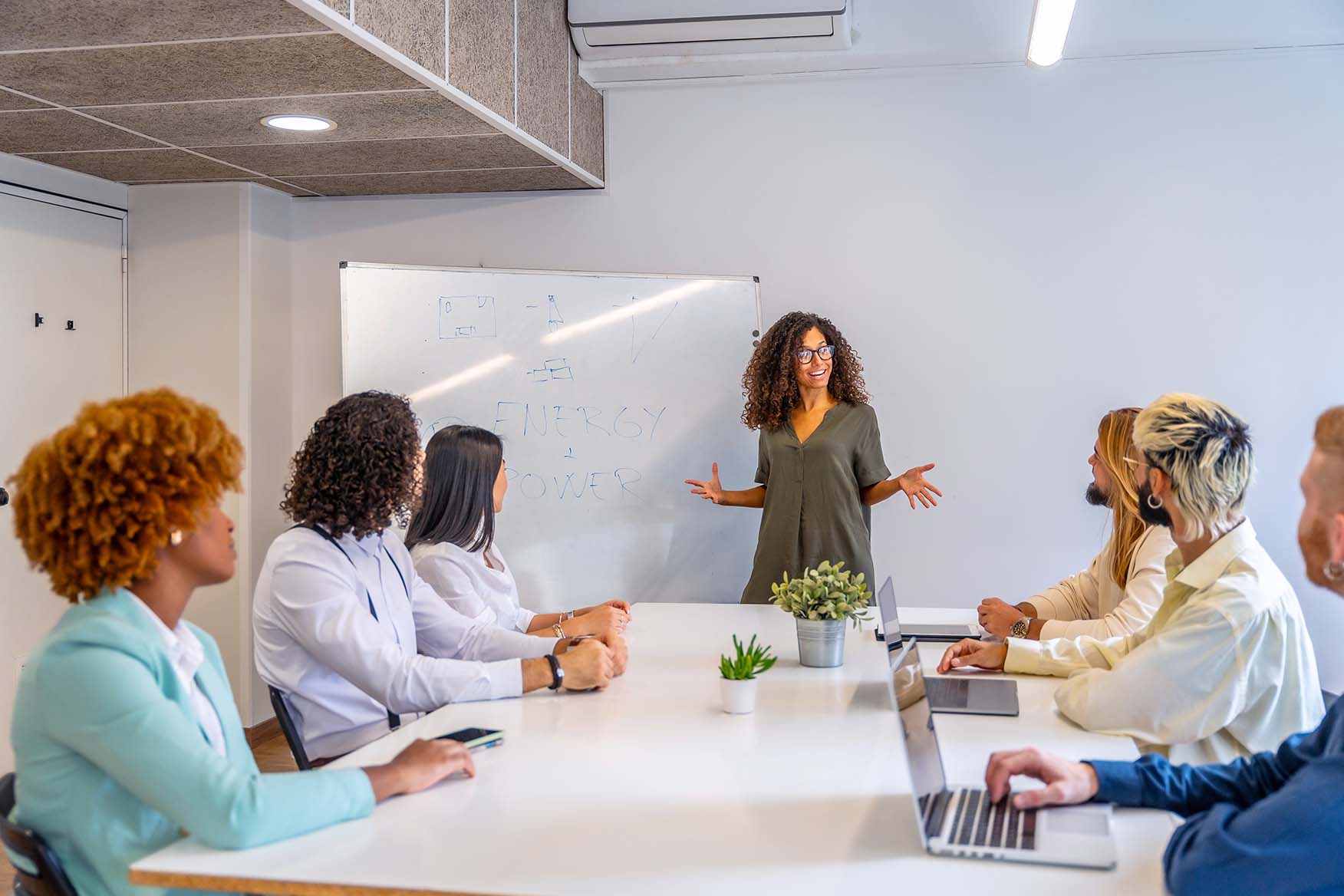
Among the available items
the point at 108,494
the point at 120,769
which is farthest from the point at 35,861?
the point at 108,494

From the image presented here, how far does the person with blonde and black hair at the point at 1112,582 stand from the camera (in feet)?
7.41

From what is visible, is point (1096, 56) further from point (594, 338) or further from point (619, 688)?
point (619, 688)

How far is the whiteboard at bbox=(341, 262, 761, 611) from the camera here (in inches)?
154

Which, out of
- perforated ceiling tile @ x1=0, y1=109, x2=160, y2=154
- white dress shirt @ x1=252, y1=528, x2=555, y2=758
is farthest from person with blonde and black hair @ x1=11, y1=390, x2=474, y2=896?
perforated ceiling tile @ x1=0, y1=109, x2=160, y2=154

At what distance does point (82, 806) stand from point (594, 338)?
276cm

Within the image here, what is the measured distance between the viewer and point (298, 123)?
10.3ft

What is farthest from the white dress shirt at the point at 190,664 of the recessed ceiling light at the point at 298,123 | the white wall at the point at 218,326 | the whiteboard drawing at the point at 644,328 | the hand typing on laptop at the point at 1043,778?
the white wall at the point at 218,326

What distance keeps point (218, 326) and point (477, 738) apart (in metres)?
2.98

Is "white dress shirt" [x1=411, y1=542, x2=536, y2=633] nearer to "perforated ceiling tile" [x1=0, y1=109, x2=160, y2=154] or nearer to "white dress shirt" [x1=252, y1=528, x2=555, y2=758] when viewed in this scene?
"white dress shirt" [x1=252, y1=528, x2=555, y2=758]

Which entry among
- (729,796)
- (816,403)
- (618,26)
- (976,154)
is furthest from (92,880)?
(976,154)

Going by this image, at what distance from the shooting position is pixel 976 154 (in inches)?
154

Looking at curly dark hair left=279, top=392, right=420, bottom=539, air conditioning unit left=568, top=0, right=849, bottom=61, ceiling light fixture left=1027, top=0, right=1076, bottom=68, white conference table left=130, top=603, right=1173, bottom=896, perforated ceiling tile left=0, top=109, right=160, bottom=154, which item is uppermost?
air conditioning unit left=568, top=0, right=849, bottom=61

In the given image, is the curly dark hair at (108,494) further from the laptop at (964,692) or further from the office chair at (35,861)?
the laptop at (964,692)

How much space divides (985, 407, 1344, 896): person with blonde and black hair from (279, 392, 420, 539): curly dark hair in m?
1.22
